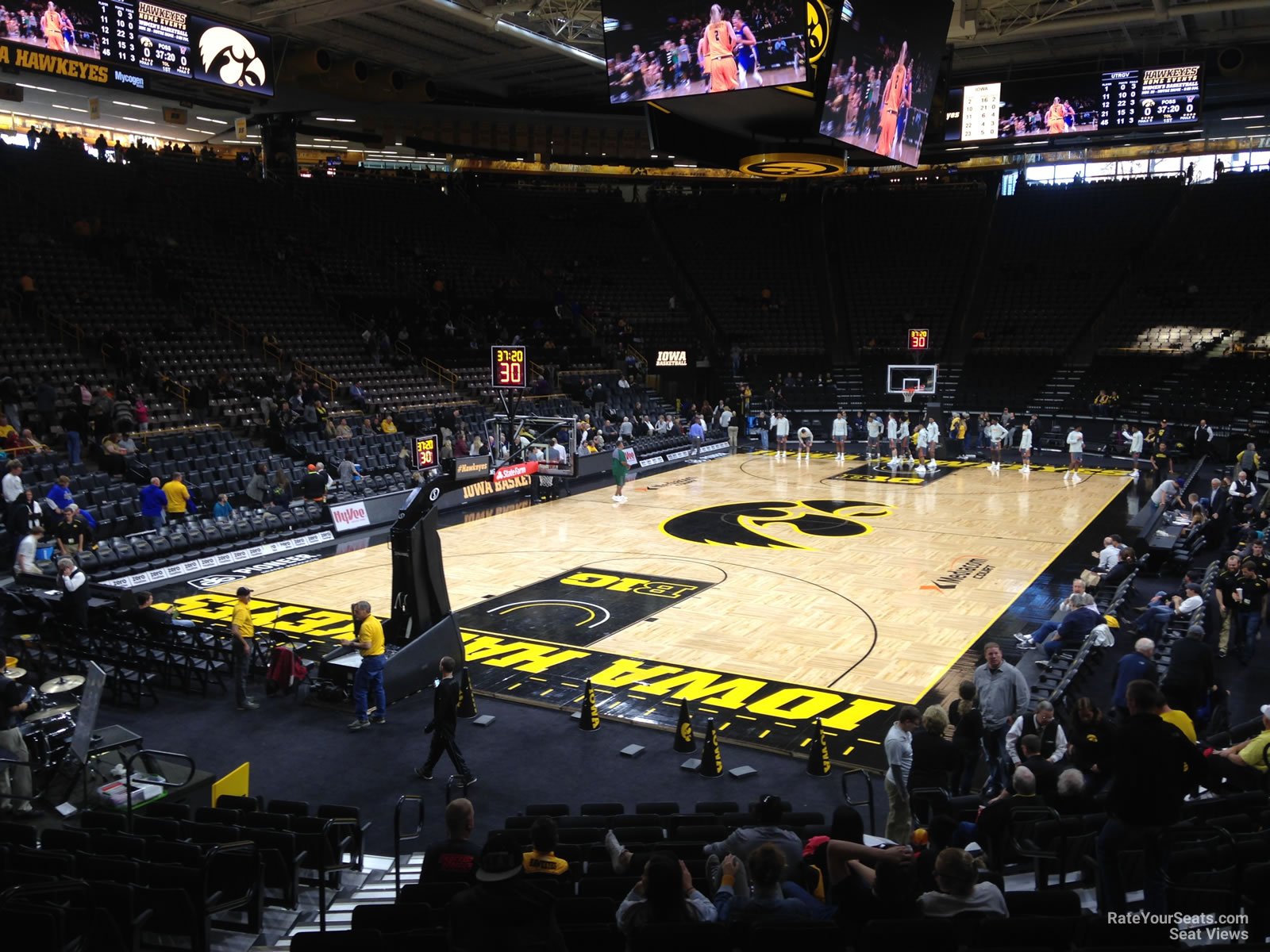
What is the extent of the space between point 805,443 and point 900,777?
28.0 m

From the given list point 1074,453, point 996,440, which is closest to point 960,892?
point 1074,453

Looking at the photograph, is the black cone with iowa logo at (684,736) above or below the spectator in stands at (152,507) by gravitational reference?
below

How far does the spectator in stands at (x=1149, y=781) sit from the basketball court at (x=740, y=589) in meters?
5.51

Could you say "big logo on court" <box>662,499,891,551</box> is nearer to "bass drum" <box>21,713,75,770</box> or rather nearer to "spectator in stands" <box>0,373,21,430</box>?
"bass drum" <box>21,713,75,770</box>

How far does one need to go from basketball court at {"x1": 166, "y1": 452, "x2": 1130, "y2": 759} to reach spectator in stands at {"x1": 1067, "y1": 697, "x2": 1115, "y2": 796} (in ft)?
10.7

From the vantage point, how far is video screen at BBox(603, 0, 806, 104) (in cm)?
1495

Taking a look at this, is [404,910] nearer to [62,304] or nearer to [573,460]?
[573,460]

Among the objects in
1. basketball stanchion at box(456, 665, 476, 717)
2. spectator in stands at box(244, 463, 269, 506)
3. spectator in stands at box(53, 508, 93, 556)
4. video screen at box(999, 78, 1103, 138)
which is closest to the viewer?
basketball stanchion at box(456, 665, 476, 717)

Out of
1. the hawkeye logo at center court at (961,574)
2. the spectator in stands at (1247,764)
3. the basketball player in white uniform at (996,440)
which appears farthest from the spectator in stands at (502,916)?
the basketball player in white uniform at (996,440)

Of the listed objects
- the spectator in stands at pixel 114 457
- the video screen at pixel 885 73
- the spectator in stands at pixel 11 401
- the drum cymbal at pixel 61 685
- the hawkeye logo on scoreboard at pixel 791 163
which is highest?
the video screen at pixel 885 73

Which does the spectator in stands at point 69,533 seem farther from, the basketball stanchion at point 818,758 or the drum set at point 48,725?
the basketball stanchion at point 818,758

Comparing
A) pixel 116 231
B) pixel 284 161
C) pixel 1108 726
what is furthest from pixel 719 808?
pixel 284 161

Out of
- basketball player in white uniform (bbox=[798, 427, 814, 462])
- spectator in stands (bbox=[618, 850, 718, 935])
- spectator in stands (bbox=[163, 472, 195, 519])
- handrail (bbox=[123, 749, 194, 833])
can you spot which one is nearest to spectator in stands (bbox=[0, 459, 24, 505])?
spectator in stands (bbox=[163, 472, 195, 519])

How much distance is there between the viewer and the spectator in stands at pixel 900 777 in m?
8.81
